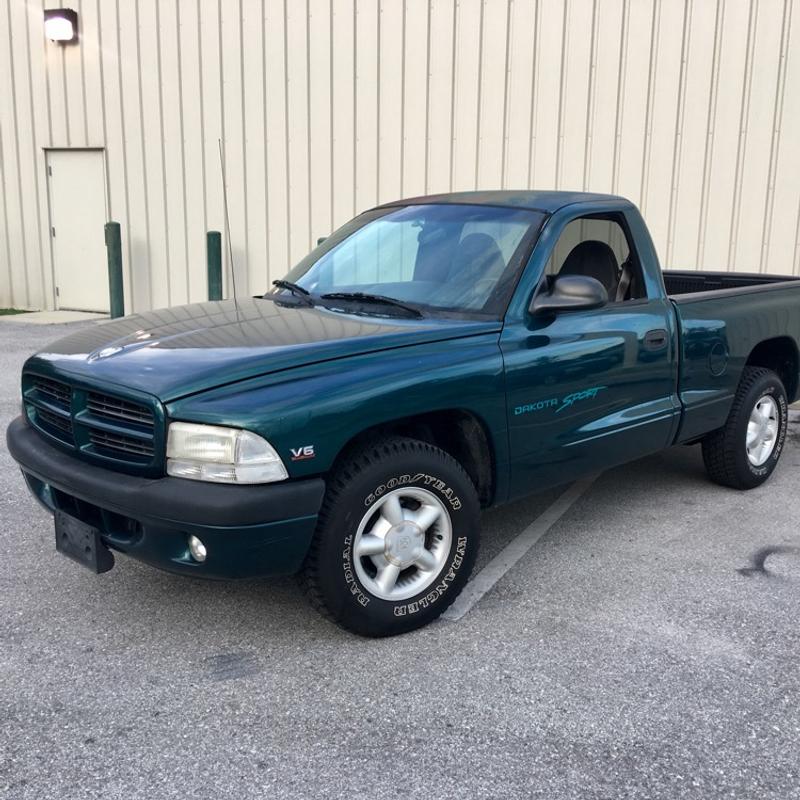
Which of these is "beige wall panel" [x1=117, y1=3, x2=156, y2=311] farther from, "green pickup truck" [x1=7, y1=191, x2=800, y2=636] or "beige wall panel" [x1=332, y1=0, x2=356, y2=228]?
"green pickup truck" [x1=7, y1=191, x2=800, y2=636]

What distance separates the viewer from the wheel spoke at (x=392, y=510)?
3336mm

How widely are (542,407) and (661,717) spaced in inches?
54.4

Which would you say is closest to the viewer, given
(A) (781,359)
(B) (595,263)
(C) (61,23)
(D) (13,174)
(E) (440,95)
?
(B) (595,263)

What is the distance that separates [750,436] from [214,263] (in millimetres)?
8243

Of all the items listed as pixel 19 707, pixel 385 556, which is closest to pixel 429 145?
pixel 385 556

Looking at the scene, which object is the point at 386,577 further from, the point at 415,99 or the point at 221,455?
the point at 415,99

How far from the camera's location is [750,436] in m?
5.40

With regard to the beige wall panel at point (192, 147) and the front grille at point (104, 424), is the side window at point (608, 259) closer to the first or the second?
the front grille at point (104, 424)

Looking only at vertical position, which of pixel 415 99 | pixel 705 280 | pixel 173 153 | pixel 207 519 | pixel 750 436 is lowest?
pixel 750 436

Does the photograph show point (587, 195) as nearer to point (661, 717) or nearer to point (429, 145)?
point (661, 717)

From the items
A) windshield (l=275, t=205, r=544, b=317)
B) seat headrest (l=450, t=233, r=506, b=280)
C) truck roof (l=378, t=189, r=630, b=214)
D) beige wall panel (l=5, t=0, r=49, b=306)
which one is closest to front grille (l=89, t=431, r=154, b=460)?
windshield (l=275, t=205, r=544, b=317)

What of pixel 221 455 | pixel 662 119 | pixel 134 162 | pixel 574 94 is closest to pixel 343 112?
pixel 574 94

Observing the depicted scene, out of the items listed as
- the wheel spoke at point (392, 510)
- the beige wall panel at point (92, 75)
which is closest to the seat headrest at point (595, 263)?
the wheel spoke at point (392, 510)

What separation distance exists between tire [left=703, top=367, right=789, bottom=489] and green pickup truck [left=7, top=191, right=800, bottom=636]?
42 cm
